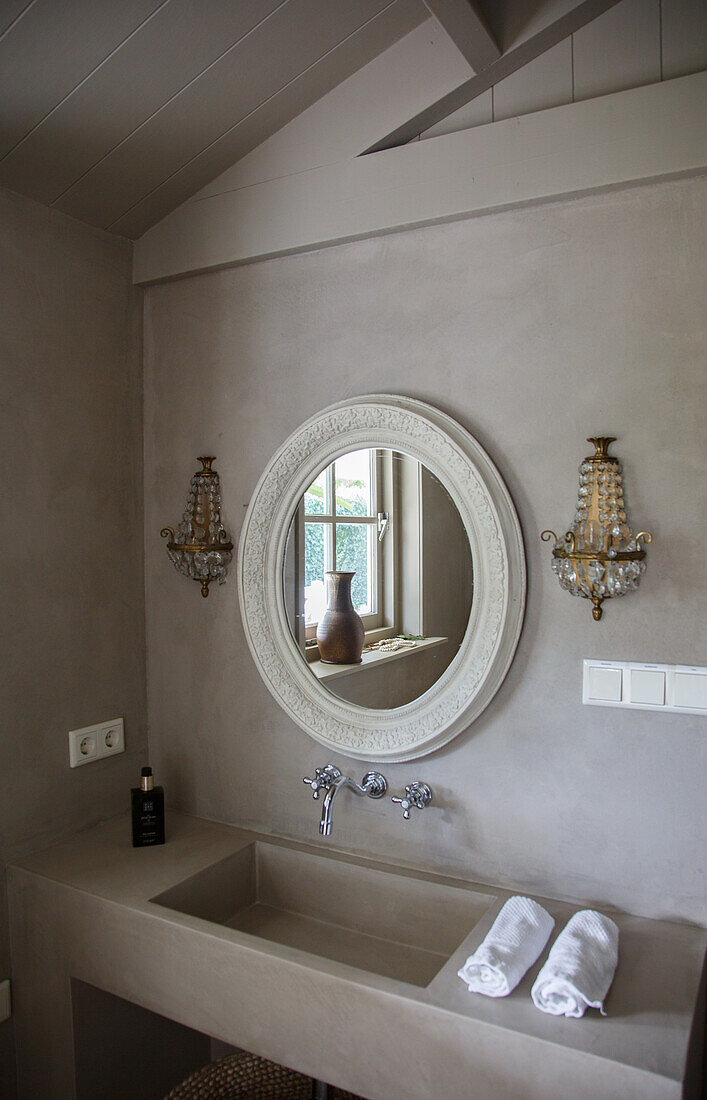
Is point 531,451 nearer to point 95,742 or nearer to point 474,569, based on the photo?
point 474,569

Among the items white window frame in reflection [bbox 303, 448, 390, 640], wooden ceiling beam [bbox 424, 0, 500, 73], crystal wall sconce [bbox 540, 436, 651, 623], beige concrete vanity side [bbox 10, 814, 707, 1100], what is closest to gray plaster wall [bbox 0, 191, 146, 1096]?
beige concrete vanity side [bbox 10, 814, 707, 1100]

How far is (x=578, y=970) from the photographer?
1159 mm

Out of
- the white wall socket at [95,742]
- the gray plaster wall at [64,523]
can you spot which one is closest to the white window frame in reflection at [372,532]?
the gray plaster wall at [64,523]

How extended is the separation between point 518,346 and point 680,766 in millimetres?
842

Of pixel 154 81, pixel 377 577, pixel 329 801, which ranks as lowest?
pixel 329 801

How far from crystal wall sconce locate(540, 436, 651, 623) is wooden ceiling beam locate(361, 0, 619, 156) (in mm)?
733

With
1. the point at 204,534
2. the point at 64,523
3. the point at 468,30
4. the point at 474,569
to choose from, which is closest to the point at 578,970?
the point at 474,569

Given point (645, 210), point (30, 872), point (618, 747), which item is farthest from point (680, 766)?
point (30, 872)

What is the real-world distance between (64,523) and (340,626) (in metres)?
0.69

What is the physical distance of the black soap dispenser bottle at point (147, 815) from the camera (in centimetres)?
176

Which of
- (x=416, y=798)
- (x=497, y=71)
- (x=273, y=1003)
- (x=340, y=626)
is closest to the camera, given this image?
(x=273, y=1003)

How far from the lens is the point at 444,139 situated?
1.54m

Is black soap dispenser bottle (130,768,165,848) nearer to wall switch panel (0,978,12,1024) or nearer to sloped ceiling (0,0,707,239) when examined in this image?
wall switch panel (0,978,12,1024)

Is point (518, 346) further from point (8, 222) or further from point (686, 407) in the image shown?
point (8, 222)
